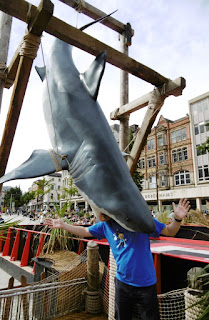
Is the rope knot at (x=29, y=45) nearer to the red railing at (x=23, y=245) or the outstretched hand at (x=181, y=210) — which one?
the outstretched hand at (x=181, y=210)

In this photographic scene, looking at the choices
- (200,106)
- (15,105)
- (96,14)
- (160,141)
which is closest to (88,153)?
(15,105)

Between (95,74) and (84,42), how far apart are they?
76 cm

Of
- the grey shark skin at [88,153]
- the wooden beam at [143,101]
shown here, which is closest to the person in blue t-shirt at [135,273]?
the grey shark skin at [88,153]

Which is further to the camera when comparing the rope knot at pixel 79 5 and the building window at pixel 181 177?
the building window at pixel 181 177

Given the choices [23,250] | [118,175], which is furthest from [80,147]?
[23,250]

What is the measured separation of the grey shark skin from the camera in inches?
53.4

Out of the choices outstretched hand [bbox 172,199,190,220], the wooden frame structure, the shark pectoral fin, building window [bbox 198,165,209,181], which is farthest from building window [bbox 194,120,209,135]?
the shark pectoral fin

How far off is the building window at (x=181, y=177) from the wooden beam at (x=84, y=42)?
28272 mm

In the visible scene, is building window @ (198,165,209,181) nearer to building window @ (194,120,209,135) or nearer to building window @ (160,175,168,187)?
building window @ (194,120,209,135)

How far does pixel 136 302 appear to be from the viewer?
179 centimetres

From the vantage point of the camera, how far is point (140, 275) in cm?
178

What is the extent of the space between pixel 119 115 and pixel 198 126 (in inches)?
1053

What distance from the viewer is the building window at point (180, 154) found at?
30.4m

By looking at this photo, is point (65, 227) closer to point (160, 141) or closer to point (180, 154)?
point (180, 154)
